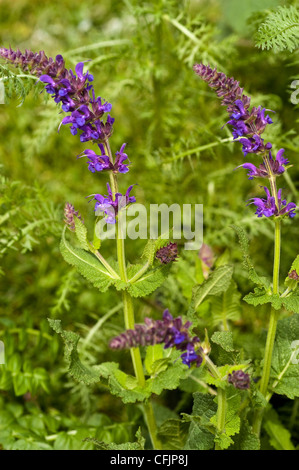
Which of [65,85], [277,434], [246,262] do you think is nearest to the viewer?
[65,85]

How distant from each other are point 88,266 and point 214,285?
34 cm

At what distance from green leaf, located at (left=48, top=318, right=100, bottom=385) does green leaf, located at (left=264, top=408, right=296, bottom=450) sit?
553 mm

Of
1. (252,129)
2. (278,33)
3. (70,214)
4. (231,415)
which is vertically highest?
(278,33)

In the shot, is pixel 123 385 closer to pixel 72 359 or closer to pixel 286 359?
pixel 72 359

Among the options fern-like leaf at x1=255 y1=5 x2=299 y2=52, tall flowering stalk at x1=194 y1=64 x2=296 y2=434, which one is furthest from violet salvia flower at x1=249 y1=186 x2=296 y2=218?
fern-like leaf at x1=255 y1=5 x2=299 y2=52

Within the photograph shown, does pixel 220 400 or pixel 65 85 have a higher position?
pixel 65 85

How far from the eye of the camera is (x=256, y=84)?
258cm

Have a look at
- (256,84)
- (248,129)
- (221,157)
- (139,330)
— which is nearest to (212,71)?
(248,129)

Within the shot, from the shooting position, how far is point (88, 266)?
50.8 inches

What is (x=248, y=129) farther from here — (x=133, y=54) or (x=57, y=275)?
(x=57, y=275)

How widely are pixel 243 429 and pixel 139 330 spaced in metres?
0.55

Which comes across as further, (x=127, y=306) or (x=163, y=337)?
(x=127, y=306)

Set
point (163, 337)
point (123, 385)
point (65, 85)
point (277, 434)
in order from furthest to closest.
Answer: point (277, 434) < point (123, 385) < point (65, 85) < point (163, 337)

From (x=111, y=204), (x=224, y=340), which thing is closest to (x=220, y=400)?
(x=224, y=340)
